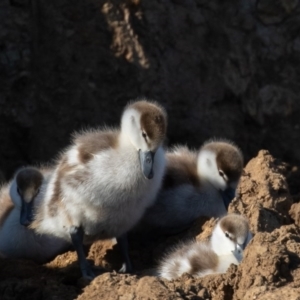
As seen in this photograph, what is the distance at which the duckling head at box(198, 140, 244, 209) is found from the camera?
8.82 metres

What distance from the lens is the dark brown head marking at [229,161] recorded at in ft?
28.9

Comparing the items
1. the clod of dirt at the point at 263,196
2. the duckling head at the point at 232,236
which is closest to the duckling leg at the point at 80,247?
the duckling head at the point at 232,236

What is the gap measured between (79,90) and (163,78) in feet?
2.50

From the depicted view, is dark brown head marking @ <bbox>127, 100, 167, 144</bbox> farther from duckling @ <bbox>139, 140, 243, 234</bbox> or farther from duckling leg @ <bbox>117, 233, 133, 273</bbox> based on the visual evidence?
duckling @ <bbox>139, 140, 243, 234</bbox>

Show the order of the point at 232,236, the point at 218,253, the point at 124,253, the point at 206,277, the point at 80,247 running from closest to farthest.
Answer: the point at 206,277, the point at 232,236, the point at 218,253, the point at 80,247, the point at 124,253

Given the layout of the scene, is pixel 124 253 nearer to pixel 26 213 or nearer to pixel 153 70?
pixel 26 213

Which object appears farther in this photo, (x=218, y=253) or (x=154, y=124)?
(x=154, y=124)

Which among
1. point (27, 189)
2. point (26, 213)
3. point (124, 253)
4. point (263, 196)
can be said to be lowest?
point (263, 196)

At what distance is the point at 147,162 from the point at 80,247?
75cm

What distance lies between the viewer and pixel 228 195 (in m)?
8.96

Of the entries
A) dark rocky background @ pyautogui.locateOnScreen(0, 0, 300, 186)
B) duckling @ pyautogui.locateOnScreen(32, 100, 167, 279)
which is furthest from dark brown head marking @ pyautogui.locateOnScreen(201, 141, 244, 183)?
dark rocky background @ pyautogui.locateOnScreen(0, 0, 300, 186)

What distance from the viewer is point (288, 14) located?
35.6 ft

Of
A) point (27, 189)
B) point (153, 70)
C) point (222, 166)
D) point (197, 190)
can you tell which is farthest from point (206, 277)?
point (153, 70)

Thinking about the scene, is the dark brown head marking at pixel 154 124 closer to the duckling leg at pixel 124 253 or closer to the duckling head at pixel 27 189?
the duckling leg at pixel 124 253
